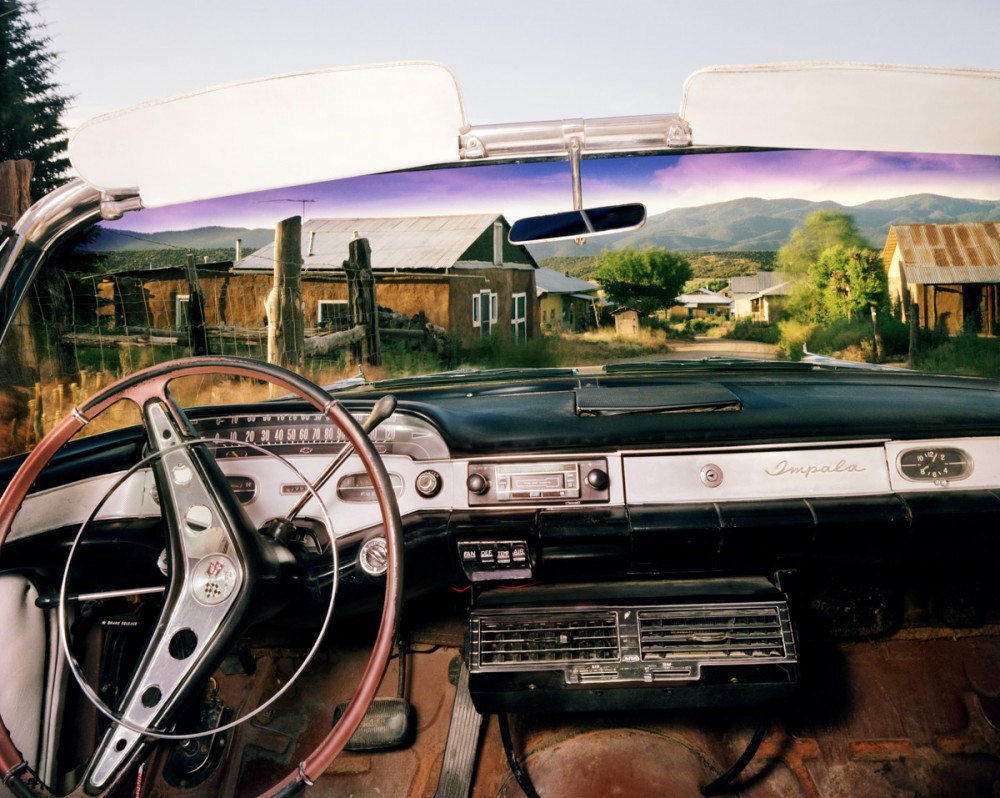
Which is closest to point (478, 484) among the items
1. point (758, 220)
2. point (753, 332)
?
point (753, 332)

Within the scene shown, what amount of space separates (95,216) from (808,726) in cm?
279

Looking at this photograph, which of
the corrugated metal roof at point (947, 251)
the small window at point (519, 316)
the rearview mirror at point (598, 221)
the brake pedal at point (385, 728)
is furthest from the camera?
the brake pedal at point (385, 728)

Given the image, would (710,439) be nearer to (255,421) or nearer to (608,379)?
(608,379)

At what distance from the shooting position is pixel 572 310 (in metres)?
2.29

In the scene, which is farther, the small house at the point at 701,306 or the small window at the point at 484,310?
the small window at the point at 484,310

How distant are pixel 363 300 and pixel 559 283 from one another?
0.68 m

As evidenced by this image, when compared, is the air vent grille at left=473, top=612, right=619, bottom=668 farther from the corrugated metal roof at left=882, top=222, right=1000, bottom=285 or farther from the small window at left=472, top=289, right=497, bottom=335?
the corrugated metal roof at left=882, top=222, right=1000, bottom=285

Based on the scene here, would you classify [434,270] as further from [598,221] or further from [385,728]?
[385,728]

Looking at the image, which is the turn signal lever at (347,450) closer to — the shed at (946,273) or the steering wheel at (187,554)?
the steering wheel at (187,554)

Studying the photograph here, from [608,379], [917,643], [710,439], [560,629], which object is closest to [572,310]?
[608,379]

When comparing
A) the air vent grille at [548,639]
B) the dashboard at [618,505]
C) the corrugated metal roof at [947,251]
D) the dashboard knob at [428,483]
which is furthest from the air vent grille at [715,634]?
the corrugated metal roof at [947,251]

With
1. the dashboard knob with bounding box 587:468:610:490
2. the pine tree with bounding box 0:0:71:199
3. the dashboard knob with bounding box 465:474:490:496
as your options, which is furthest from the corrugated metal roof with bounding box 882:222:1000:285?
the pine tree with bounding box 0:0:71:199

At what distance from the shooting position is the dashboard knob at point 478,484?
2.18m

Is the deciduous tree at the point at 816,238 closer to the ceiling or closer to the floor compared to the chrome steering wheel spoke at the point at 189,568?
closer to the ceiling
